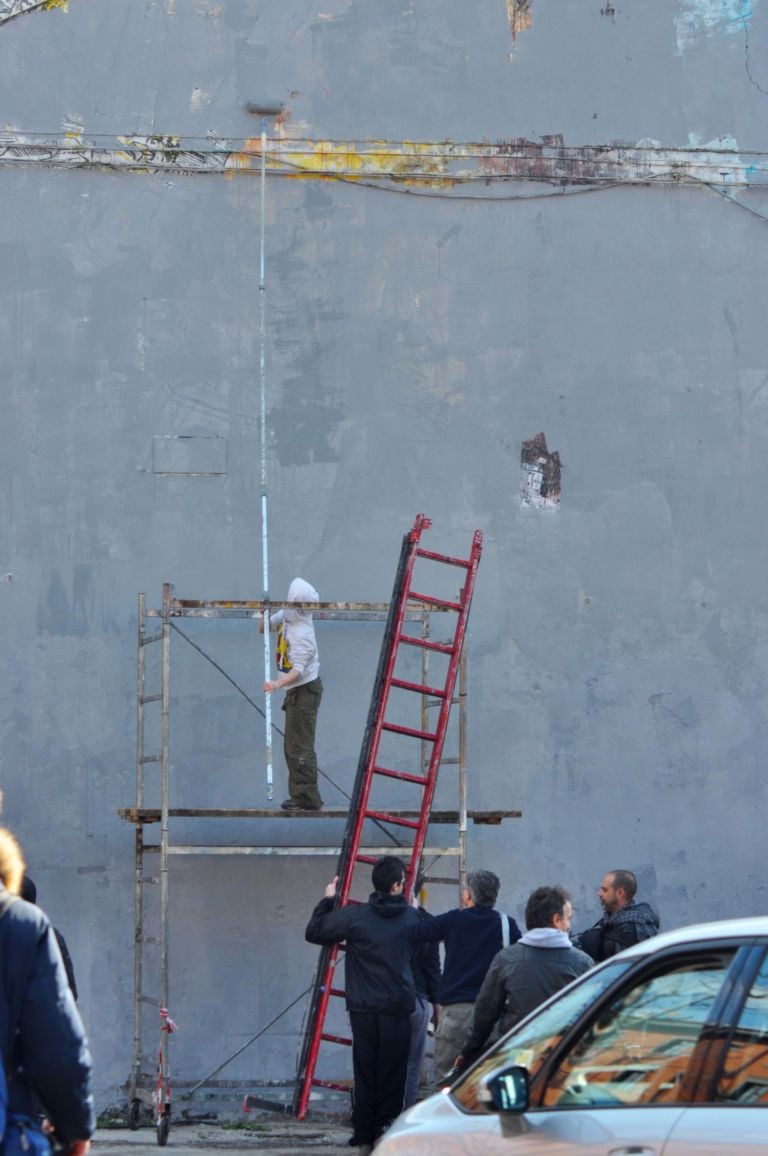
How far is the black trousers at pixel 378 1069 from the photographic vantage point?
8438mm

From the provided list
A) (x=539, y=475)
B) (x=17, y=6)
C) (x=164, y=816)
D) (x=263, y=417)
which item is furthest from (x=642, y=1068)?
(x=17, y=6)

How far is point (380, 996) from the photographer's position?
27.5ft

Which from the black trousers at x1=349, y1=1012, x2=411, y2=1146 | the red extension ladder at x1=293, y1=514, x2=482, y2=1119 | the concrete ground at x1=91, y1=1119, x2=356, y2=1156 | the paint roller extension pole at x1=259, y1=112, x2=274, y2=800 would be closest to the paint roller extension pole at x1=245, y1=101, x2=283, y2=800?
the paint roller extension pole at x1=259, y1=112, x2=274, y2=800

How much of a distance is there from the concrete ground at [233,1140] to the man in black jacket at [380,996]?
180cm

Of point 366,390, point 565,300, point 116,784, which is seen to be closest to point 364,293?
point 366,390

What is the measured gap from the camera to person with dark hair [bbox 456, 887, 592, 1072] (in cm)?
693

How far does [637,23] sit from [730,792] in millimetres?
5655

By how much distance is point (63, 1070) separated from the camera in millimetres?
4176

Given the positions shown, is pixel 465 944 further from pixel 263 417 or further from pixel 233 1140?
pixel 263 417

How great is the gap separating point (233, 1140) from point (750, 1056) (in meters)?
6.88

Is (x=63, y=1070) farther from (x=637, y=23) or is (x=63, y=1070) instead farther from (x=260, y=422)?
(x=637, y=23)

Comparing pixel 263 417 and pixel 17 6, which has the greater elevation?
pixel 17 6

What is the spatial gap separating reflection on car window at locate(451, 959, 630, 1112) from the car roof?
142mm

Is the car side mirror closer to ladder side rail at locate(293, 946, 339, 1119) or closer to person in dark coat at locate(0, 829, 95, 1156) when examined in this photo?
person in dark coat at locate(0, 829, 95, 1156)
